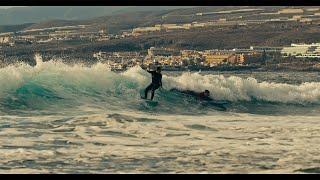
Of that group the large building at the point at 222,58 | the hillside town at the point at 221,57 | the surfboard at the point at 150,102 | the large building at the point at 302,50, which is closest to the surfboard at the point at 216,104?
the surfboard at the point at 150,102

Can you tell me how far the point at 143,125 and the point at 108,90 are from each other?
6.33m

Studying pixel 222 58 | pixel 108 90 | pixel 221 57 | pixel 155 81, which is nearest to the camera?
pixel 155 81

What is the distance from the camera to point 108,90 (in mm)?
19141

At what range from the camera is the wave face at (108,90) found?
16797 millimetres

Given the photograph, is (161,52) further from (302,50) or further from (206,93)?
(206,93)

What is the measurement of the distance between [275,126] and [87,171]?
5.98m

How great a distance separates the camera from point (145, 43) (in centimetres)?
4672

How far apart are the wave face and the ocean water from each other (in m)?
0.03

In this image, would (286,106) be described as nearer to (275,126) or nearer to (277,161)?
(275,126)

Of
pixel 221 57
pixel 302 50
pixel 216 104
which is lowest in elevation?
pixel 221 57

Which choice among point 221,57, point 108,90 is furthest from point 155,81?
point 221,57
